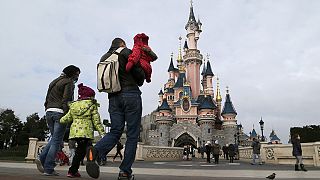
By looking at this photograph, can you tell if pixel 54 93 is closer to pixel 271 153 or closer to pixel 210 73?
pixel 271 153

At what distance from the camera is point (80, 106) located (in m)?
4.20

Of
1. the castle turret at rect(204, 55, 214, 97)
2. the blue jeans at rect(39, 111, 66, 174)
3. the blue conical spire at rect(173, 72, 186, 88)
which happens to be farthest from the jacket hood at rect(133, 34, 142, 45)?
the castle turret at rect(204, 55, 214, 97)

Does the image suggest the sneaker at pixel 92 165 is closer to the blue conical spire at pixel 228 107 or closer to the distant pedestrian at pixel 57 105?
the distant pedestrian at pixel 57 105

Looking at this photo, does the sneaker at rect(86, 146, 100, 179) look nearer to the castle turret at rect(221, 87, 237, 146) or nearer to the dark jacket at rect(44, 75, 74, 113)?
the dark jacket at rect(44, 75, 74, 113)

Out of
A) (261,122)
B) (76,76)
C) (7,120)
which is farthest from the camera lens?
(7,120)

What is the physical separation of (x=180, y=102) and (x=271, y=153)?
40.1 m

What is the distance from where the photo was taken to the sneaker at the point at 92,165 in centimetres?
322

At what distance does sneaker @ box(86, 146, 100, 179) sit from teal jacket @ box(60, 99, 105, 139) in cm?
73

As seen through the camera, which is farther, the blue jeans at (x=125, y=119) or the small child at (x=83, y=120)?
the small child at (x=83, y=120)

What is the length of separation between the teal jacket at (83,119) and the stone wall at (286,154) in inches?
487

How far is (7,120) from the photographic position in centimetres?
4066

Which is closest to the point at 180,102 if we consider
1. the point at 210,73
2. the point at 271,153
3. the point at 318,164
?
the point at 210,73

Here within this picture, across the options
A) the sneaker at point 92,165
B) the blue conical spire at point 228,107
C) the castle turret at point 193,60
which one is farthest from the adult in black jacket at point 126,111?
the castle turret at point 193,60

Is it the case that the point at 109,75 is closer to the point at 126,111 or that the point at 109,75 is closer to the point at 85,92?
the point at 126,111
